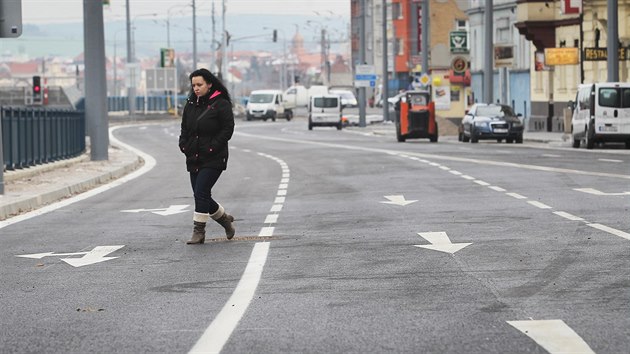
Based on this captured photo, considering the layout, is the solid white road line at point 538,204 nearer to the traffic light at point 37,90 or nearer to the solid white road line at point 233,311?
the solid white road line at point 233,311

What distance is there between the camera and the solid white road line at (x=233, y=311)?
868 centimetres

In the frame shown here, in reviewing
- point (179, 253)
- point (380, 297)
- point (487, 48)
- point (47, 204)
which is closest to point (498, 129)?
point (487, 48)

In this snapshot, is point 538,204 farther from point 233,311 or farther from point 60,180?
point 60,180

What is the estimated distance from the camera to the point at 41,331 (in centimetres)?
938

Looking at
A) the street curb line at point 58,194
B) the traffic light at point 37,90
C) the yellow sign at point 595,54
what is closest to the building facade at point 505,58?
the yellow sign at point 595,54

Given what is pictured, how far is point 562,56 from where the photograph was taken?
62.1 metres

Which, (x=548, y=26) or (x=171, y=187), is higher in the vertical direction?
(x=548, y=26)

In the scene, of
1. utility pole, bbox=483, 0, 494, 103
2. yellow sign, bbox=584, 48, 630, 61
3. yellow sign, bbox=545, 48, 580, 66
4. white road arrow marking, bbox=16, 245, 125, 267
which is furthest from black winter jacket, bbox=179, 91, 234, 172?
utility pole, bbox=483, 0, 494, 103

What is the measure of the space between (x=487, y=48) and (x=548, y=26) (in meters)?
3.80

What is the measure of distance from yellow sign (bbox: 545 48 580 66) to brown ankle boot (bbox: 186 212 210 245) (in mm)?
47356

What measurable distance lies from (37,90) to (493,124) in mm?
28941

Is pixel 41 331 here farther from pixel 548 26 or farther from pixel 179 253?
pixel 548 26

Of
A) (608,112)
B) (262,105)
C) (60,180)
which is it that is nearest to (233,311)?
(60,180)

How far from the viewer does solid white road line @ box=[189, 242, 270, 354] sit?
8680 millimetres
